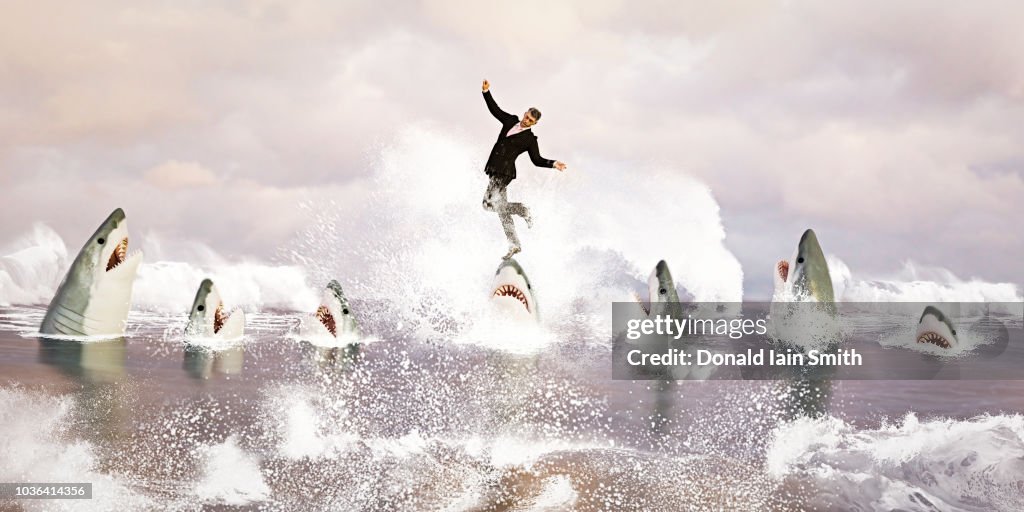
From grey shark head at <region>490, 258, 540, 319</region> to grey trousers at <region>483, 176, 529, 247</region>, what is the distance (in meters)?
2.57

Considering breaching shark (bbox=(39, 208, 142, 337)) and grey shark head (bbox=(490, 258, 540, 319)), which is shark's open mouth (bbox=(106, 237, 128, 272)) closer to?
breaching shark (bbox=(39, 208, 142, 337))

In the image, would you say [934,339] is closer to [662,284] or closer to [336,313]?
[662,284]

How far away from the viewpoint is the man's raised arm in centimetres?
958

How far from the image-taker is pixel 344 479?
6027mm

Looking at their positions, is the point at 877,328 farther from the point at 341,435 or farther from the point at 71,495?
the point at 71,495

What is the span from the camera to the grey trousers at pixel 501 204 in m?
10.2

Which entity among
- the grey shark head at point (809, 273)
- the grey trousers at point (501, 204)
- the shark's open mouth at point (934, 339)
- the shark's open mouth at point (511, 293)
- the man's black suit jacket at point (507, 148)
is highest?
the man's black suit jacket at point (507, 148)

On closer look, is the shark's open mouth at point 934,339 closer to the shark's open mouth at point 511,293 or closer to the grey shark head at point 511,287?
the grey shark head at point 511,287

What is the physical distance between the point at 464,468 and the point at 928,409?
581 centimetres

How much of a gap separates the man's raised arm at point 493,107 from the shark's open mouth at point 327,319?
210 inches

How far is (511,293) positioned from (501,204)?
2.97 m

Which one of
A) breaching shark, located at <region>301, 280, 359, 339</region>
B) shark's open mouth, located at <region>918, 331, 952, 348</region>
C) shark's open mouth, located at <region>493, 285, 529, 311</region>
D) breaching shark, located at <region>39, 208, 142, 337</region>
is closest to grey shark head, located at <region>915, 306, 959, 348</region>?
shark's open mouth, located at <region>918, 331, 952, 348</region>

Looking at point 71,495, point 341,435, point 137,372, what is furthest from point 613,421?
point 137,372

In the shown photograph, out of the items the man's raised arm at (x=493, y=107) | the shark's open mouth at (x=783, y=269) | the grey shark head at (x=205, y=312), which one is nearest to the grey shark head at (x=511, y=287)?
the man's raised arm at (x=493, y=107)
